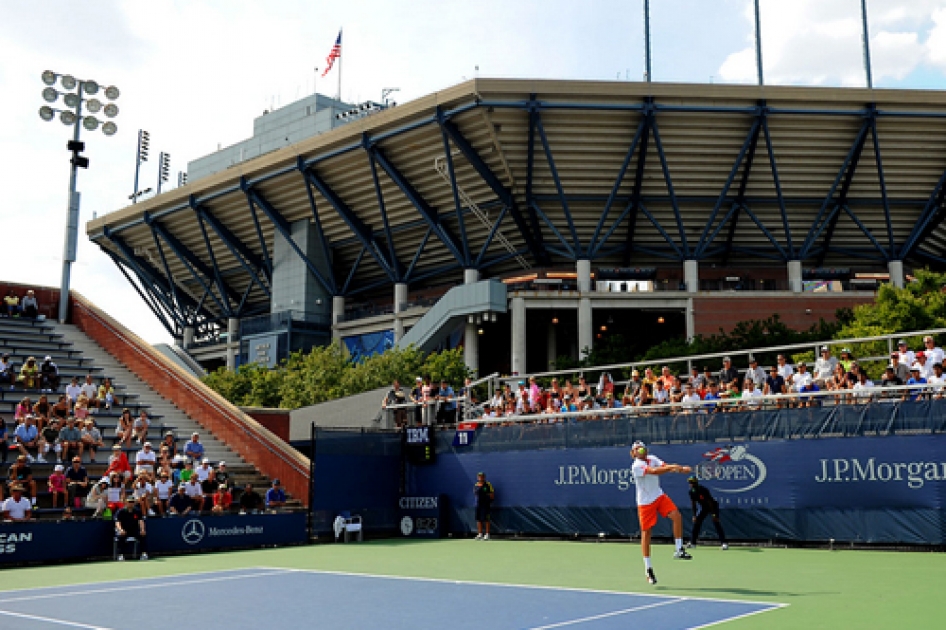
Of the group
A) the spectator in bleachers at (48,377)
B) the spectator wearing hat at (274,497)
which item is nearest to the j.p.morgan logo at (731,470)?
the spectator wearing hat at (274,497)

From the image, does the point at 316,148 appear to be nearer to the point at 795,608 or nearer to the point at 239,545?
the point at 239,545

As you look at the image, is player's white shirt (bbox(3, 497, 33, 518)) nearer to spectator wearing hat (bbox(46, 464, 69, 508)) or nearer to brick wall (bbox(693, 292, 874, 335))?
spectator wearing hat (bbox(46, 464, 69, 508))

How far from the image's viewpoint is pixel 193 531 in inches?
805

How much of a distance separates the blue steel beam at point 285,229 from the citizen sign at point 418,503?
34.9m

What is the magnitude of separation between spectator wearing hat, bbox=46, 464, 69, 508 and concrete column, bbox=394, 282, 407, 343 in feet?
117

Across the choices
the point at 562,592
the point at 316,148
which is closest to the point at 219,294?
the point at 316,148

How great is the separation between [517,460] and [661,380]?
4755 mm

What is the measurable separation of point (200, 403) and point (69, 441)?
23.0ft

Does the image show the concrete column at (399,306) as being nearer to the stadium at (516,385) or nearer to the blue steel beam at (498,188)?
the stadium at (516,385)

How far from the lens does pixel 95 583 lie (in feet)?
47.0

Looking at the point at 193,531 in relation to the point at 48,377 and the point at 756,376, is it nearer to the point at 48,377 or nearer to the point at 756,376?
the point at 48,377

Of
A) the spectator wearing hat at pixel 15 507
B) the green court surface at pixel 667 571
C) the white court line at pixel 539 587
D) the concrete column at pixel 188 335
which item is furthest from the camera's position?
the concrete column at pixel 188 335

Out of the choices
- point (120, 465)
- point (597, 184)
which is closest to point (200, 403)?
point (120, 465)

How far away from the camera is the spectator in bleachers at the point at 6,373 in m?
26.2
